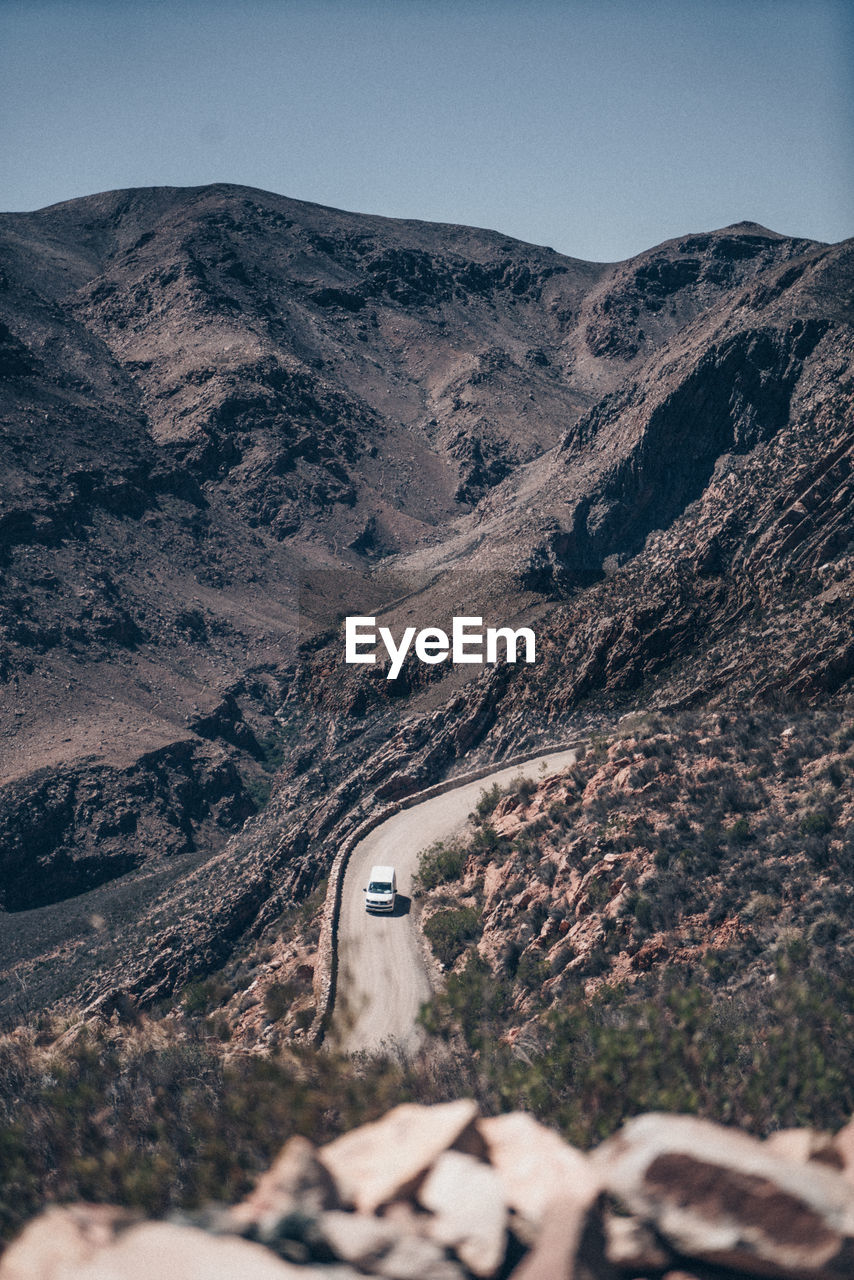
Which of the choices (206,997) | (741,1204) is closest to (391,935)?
(206,997)

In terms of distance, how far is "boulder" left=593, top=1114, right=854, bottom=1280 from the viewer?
25.7 feet

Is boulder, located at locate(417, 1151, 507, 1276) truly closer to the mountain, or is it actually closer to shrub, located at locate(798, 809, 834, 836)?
shrub, located at locate(798, 809, 834, 836)

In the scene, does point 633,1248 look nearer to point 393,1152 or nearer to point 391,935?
point 393,1152

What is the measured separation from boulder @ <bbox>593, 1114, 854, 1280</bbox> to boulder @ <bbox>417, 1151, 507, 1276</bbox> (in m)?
1.04

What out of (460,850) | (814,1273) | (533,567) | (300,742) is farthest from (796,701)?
(300,742)

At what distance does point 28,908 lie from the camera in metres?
54.1

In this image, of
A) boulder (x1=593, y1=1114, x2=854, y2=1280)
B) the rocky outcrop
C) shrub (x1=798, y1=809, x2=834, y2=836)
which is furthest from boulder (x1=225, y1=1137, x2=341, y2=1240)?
shrub (x1=798, y1=809, x2=834, y2=836)

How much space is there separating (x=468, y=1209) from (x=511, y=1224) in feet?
1.39

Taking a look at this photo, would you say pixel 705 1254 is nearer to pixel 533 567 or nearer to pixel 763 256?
pixel 533 567

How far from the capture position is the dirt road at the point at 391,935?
20.2 metres

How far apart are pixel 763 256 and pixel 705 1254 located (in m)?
142

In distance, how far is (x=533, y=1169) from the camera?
27.6ft

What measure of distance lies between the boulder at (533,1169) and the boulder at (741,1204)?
1.19ft

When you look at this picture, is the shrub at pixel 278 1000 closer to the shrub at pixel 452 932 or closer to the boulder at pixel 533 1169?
the shrub at pixel 452 932
